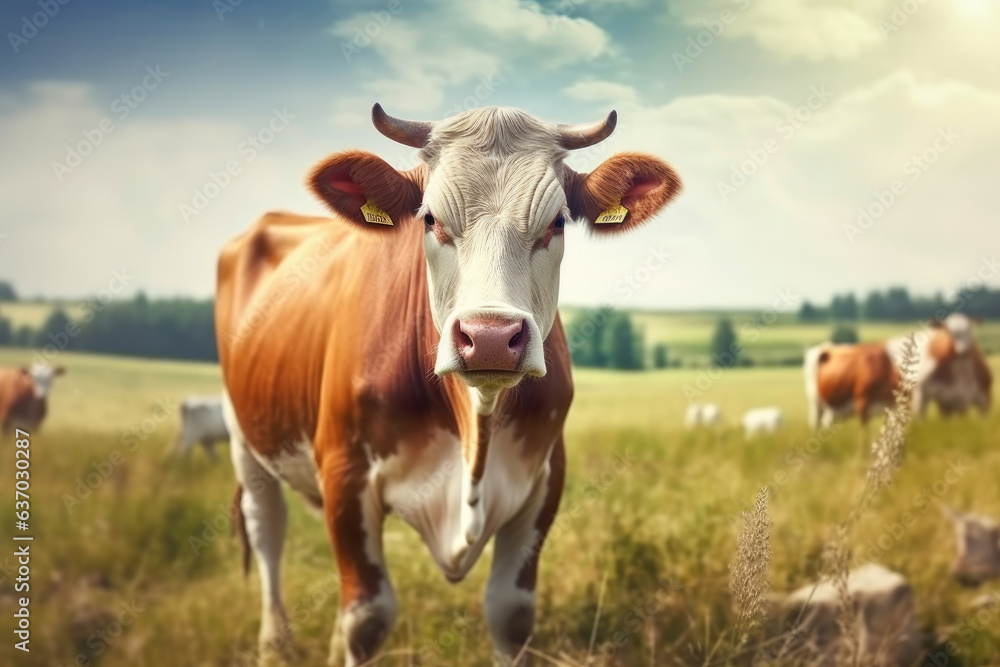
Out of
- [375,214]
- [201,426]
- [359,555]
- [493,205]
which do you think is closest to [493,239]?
[493,205]

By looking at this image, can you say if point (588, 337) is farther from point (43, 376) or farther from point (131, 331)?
point (43, 376)

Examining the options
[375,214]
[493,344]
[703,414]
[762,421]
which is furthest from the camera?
[703,414]

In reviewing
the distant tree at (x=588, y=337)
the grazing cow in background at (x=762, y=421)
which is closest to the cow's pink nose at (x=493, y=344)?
the distant tree at (x=588, y=337)

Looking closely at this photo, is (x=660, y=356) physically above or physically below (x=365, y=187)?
below

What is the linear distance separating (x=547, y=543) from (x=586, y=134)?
10.3 ft

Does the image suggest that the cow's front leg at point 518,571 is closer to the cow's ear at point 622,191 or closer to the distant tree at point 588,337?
the cow's ear at point 622,191

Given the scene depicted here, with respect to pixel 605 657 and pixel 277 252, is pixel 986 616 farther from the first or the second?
pixel 277 252

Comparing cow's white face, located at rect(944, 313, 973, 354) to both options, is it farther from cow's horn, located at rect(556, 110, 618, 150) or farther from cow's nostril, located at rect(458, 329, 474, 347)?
cow's nostril, located at rect(458, 329, 474, 347)

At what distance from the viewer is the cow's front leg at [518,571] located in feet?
11.9

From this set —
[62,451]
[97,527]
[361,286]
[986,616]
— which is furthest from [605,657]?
[62,451]

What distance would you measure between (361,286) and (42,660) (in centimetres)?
348

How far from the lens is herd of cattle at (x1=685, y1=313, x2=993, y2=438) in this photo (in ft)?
26.1

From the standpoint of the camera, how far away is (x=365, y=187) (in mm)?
3207

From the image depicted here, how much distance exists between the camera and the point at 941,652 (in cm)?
479
